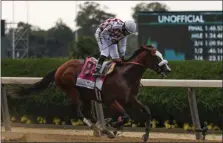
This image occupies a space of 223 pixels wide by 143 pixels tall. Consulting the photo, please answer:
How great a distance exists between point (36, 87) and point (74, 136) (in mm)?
1008

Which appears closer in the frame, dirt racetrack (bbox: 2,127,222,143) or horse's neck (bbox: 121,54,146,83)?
horse's neck (bbox: 121,54,146,83)

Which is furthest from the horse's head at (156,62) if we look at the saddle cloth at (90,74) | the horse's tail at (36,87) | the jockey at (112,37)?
the horse's tail at (36,87)

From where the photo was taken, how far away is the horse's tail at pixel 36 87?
8.01 meters

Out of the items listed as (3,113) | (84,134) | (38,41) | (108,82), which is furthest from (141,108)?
(38,41)

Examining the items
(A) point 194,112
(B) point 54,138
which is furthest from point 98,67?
(A) point 194,112

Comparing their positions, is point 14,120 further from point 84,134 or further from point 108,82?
point 108,82

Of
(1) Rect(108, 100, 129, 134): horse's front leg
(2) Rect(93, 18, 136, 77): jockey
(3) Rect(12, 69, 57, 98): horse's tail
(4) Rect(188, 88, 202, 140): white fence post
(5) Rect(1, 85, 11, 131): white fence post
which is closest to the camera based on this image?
(1) Rect(108, 100, 129, 134): horse's front leg

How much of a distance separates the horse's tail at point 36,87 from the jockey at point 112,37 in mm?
1149

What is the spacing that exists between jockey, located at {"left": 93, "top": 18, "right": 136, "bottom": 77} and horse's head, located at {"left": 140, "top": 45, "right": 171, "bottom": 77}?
36cm

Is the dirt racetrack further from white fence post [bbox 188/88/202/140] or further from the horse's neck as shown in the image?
the horse's neck

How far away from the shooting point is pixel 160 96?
9.01 meters

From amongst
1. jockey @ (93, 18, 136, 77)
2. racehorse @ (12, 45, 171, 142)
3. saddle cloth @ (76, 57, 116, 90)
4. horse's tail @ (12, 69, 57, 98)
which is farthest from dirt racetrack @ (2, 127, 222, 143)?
jockey @ (93, 18, 136, 77)

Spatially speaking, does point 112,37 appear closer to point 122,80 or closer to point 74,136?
point 122,80

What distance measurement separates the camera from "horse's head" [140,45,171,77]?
268 inches
